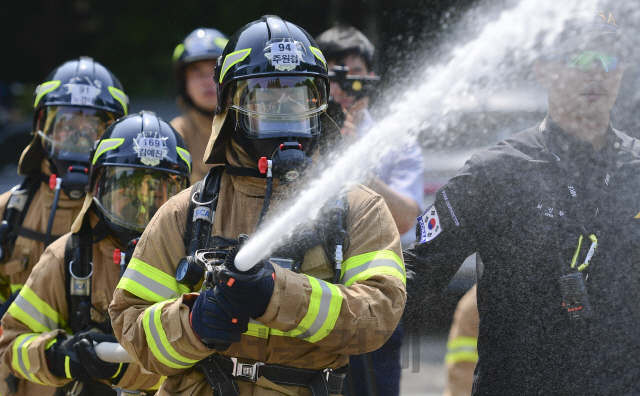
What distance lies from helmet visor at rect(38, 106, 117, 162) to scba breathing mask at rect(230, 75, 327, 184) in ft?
6.01

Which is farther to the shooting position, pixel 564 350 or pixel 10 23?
pixel 10 23

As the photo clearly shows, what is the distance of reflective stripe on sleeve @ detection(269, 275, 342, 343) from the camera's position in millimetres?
2305

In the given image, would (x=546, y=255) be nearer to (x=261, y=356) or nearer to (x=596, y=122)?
(x=596, y=122)

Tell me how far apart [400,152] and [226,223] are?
167 centimetres

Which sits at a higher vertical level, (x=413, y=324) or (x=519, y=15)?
(x=519, y=15)

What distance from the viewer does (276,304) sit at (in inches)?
88.6

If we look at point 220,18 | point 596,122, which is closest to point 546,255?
point 596,122

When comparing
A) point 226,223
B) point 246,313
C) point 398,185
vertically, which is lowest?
point 246,313

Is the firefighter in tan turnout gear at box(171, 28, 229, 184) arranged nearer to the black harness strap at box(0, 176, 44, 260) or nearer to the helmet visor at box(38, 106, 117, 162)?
the helmet visor at box(38, 106, 117, 162)

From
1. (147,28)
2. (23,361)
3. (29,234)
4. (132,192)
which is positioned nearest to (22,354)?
(23,361)

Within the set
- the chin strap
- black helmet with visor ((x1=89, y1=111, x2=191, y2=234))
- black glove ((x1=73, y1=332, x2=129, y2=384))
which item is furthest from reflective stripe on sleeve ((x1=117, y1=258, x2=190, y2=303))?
black helmet with visor ((x1=89, y1=111, x2=191, y2=234))

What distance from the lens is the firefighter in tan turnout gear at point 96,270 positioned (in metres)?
3.22

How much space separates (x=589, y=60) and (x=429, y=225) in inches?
32.4

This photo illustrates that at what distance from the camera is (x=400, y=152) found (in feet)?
13.4
